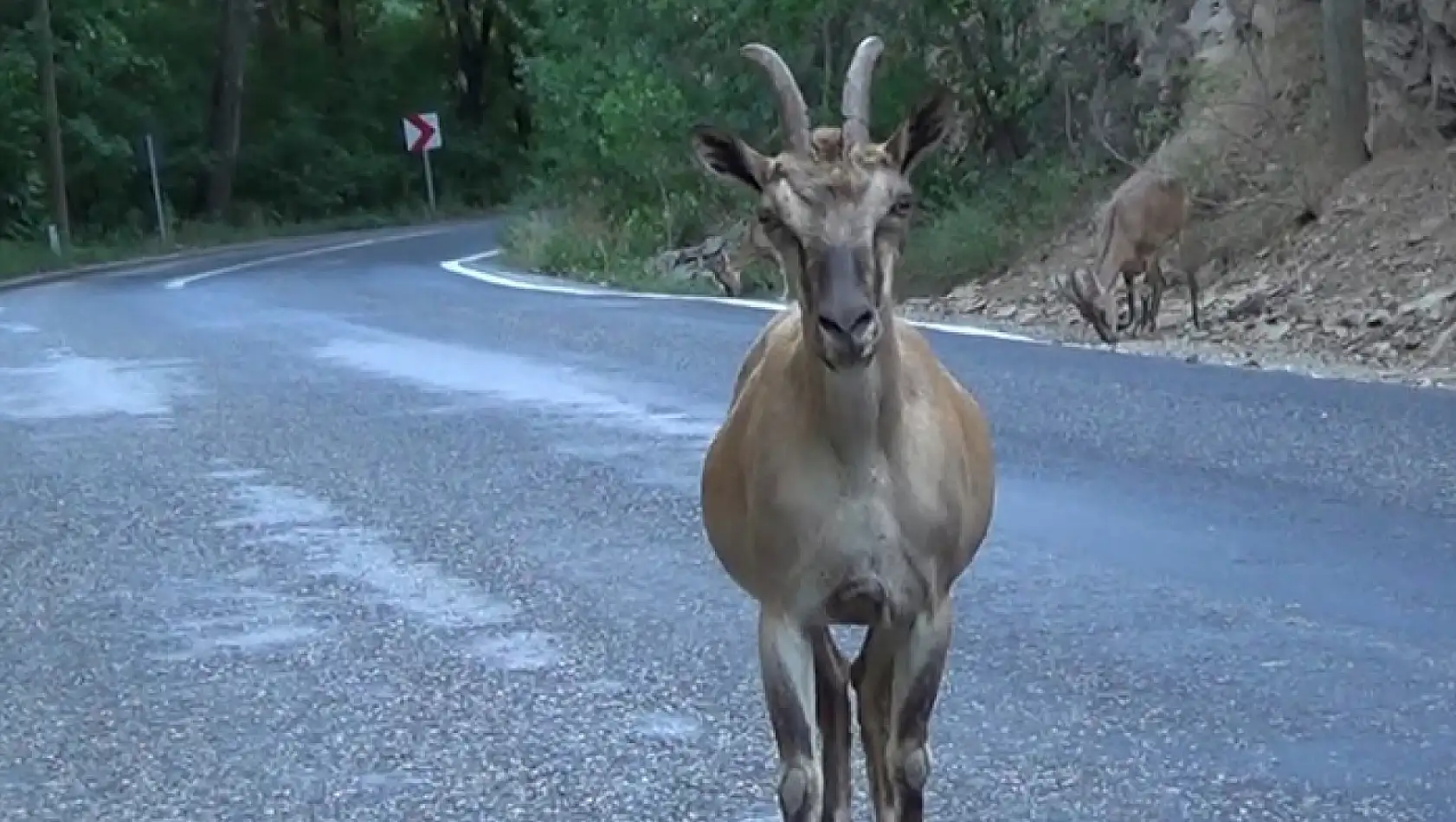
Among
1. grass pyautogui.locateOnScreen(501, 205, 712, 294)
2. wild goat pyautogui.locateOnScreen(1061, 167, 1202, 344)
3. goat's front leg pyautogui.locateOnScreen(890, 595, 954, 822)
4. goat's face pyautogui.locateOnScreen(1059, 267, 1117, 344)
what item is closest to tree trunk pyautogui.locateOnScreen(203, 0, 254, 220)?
grass pyautogui.locateOnScreen(501, 205, 712, 294)

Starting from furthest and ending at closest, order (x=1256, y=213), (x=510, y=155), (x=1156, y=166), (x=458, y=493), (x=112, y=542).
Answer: (x=510, y=155), (x=1156, y=166), (x=1256, y=213), (x=458, y=493), (x=112, y=542)

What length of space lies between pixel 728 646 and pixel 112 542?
4054 millimetres

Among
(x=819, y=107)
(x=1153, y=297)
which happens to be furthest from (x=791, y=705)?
(x=819, y=107)

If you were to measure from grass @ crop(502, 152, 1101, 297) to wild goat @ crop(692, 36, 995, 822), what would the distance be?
20804mm

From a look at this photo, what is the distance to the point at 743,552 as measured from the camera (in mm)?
5770

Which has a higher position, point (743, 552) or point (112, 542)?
point (743, 552)

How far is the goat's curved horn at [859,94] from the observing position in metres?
5.50

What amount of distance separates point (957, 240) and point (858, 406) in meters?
23.1

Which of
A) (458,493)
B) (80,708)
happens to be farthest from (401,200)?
(80,708)

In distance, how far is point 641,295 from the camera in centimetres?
2947

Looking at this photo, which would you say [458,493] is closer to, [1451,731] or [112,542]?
[112,542]

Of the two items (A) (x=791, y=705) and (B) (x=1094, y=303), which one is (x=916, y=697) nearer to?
(A) (x=791, y=705)

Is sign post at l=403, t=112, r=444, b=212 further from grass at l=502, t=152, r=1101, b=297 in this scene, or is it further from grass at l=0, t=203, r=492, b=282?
grass at l=502, t=152, r=1101, b=297

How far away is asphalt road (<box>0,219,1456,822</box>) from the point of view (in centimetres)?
733
